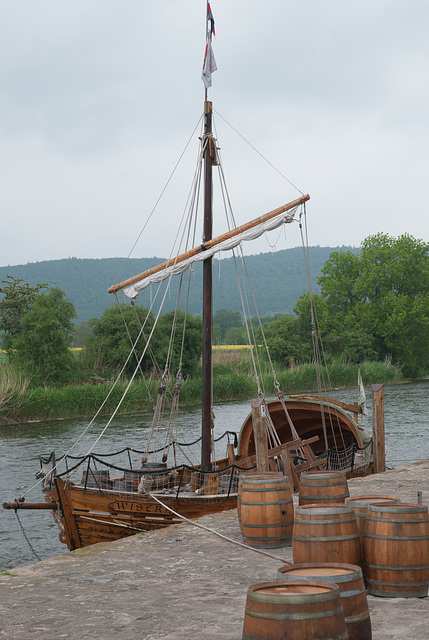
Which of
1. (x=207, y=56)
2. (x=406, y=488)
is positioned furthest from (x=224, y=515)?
(x=207, y=56)

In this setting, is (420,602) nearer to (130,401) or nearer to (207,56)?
(207,56)

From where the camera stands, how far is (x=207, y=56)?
58.7ft

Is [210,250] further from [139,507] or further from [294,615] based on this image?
[294,615]

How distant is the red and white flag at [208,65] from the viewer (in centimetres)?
1750

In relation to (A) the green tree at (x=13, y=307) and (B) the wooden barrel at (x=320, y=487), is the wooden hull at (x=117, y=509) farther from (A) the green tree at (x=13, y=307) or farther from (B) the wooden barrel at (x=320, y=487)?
(A) the green tree at (x=13, y=307)

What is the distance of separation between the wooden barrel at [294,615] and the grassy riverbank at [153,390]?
23.5 meters

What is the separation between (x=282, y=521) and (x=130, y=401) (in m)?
32.5

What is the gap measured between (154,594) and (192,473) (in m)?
8.07

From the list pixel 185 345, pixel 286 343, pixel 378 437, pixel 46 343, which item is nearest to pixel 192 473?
pixel 378 437

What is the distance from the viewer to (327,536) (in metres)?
5.83

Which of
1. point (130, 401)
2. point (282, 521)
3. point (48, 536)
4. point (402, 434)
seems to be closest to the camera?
point (282, 521)

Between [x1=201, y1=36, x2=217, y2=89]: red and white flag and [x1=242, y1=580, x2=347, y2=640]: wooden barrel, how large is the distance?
1518cm

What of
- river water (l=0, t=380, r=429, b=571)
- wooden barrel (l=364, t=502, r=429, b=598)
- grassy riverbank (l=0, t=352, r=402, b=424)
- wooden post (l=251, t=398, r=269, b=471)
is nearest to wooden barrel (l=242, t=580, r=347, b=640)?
wooden barrel (l=364, t=502, r=429, b=598)

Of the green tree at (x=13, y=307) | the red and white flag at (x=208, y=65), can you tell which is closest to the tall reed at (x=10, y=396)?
the green tree at (x=13, y=307)
